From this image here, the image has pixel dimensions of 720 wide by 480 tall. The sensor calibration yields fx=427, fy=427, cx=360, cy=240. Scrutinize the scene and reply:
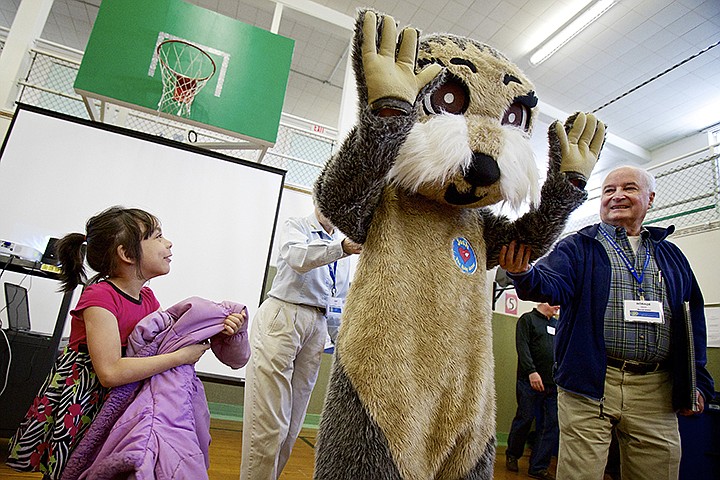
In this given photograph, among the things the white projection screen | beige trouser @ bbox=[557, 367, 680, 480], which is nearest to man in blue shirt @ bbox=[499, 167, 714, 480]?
beige trouser @ bbox=[557, 367, 680, 480]

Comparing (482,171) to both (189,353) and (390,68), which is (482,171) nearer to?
(390,68)

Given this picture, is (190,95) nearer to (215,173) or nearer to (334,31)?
(215,173)

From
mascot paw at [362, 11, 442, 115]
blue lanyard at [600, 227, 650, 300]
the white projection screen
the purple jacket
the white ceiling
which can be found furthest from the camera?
the white ceiling

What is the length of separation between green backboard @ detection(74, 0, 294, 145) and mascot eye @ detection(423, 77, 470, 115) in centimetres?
274

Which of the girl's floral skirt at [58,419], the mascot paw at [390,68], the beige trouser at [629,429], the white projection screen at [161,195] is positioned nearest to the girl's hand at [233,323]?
the girl's floral skirt at [58,419]

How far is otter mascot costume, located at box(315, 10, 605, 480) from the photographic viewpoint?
0.73 meters

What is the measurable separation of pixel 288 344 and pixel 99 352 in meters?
0.82

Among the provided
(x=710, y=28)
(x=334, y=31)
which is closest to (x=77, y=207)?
(x=334, y=31)

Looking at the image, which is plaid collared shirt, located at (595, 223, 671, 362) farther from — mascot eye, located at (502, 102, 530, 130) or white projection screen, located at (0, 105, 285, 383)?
white projection screen, located at (0, 105, 285, 383)

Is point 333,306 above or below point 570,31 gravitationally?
below

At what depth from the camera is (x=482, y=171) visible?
0.81m

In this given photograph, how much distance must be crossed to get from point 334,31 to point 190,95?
2531 millimetres

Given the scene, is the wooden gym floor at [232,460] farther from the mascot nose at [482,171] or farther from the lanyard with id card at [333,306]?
the mascot nose at [482,171]

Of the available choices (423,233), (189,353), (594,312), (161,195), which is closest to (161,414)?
(189,353)
